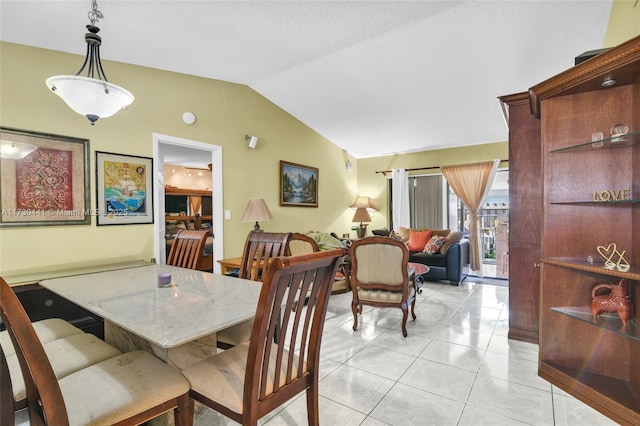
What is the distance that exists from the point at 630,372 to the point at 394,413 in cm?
135

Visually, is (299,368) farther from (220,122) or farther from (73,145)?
(220,122)

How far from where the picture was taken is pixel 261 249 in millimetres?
2148

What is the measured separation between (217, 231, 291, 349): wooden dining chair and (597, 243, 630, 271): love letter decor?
1839 mm

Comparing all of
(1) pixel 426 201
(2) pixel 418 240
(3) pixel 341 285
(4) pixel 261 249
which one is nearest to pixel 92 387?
(4) pixel 261 249

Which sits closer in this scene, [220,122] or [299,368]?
[299,368]

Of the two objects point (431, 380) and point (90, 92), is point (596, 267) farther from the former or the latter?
point (90, 92)

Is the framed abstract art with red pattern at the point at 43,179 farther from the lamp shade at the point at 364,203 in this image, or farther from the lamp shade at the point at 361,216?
the lamp shade at the point at 364,203

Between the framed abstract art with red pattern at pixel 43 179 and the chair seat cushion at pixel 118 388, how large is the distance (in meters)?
1.82

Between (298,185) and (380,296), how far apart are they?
261cm

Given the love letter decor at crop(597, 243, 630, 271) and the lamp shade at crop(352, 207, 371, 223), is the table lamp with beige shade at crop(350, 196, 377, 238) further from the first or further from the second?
the love letter decor at crop(597, 243, 630, 271)

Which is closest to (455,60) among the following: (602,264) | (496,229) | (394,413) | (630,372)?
(602,264)

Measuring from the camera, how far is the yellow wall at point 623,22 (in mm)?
1648

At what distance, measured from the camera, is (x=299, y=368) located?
1291mm

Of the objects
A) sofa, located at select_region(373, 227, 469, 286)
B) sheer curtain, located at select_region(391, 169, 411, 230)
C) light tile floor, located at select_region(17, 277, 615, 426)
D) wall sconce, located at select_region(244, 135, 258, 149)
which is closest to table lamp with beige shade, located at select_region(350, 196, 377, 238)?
sheer curtain, located at select_region(391, 169, 411, 230)
